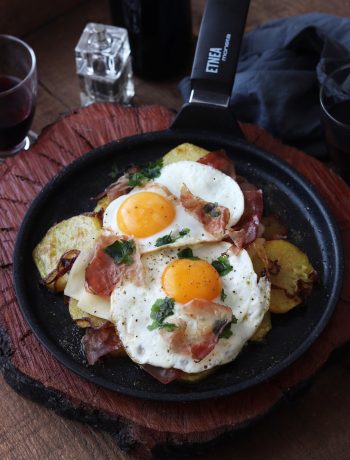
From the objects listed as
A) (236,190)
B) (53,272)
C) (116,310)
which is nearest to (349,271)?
(236,190)

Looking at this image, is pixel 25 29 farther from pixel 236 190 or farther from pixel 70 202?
pixel 236 190

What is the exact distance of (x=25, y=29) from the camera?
334 cm

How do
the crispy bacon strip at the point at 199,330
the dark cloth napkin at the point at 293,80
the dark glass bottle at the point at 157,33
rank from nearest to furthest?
the crispy bacon strip at the point at 199,330 < the dark cloth napkin at the point at 293,80 < the dark glass bottle at the point at 157,33

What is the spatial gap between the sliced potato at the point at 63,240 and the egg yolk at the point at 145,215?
12cm

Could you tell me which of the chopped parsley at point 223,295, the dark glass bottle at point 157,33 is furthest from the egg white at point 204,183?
the dark glass bottle at point 157,33

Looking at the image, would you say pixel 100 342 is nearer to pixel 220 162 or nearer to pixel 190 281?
pixel 190 281

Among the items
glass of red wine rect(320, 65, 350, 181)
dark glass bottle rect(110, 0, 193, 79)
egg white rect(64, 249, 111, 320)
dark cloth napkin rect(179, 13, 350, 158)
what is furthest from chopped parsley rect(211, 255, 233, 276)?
dark glass bottle rect(110, 0, 193, 79)

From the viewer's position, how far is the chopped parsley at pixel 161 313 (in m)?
2.03

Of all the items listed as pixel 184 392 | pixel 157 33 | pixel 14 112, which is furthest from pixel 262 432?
pixel 157 33

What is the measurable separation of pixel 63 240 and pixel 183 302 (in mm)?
519

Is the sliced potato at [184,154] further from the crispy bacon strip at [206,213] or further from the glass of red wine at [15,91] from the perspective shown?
the glass of red wine at [15,91]

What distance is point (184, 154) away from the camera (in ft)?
8.28

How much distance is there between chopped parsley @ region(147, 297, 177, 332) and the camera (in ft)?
6.65

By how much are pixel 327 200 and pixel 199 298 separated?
0.79m
